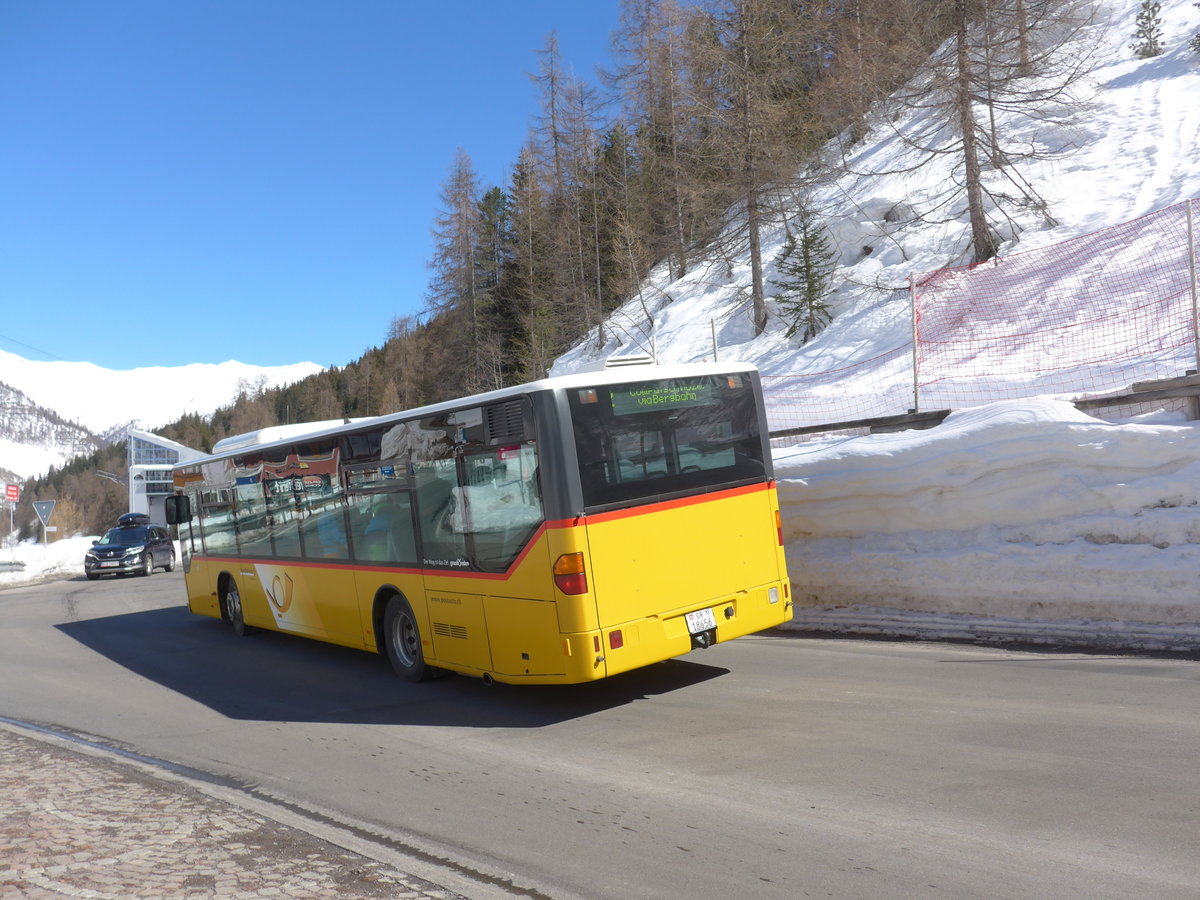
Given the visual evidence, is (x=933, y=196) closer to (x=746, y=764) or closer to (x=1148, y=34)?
(x=1148, y=34)

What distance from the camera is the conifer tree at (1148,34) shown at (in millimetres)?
34781

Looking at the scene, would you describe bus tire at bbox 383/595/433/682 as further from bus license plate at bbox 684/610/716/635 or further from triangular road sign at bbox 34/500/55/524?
triangular road sign at bbox 34/500/55/524

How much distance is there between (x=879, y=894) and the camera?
4.02 meters

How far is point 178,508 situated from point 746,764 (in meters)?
13.3

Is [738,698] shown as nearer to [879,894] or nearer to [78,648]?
[879,894]

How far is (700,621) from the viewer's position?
315 inches

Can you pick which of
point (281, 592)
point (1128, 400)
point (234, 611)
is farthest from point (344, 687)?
point (1128, 400)

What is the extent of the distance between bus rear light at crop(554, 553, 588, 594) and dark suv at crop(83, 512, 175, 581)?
83.5 feet

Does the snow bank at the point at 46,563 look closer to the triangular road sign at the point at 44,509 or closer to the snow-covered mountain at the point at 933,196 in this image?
the triangular road sign at the point at 44,509

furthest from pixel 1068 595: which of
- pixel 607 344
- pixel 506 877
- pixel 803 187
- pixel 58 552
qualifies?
pixel 58 552

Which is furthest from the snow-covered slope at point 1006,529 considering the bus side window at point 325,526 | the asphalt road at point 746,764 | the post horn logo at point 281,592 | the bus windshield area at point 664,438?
the post horn logo at point 281,592

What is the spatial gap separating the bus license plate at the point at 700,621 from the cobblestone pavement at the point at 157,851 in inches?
146

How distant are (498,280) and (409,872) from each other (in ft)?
162

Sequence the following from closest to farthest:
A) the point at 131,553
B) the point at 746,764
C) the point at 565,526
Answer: the point at 746,764 → the point at 565,526 → the point at 131,553
